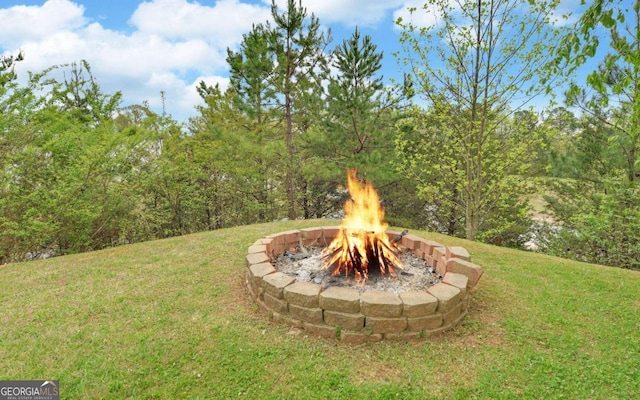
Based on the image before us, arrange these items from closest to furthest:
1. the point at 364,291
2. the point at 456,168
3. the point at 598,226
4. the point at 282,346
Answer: the point at 282,346 < the point at 364,291 < the point at 598,226 < the point at 456,168

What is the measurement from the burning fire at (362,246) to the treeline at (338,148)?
4317mm

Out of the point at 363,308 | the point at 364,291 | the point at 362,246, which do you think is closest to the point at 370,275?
the point at 362,246

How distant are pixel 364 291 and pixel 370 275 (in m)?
0.54

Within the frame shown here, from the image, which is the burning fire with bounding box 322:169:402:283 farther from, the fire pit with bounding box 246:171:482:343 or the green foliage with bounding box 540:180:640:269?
the green foliage with bounding box 540:180:640:269

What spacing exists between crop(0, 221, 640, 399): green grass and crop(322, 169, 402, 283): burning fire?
3.98 ft

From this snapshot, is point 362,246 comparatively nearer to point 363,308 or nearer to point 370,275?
point 370,275

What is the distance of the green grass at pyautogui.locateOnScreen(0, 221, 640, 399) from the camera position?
264 centimetres

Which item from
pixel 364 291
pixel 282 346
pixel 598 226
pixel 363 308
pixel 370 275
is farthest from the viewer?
pixel 598 226

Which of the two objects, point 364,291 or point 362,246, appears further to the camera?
point 362,246

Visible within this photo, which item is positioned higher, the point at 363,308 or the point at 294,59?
the point at 294,59

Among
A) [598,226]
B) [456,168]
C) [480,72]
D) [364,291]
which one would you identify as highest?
[480,72]

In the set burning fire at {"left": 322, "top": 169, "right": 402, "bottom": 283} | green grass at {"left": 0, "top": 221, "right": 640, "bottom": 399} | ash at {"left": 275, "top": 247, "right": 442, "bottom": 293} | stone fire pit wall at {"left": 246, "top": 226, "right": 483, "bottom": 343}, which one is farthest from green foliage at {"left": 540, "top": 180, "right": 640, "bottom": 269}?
stone fire pit wall at {"left": 246, "top": 226, "right": 483, "bottom": 343}

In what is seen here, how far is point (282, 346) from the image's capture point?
312 cm

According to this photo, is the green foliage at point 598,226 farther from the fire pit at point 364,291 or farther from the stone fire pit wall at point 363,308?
the stone fire pit wall at point 363,308
